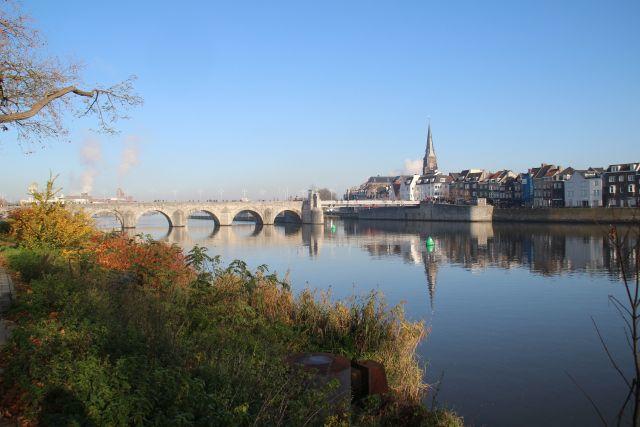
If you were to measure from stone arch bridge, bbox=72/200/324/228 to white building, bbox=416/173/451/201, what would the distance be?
45.0m

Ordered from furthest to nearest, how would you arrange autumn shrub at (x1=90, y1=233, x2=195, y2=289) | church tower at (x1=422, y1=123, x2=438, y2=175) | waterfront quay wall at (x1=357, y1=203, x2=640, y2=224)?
church tower at (x1=422, y1=123, x2=438, y2=175), waterfront quay wall at (x1=357, y1=203, x2=640, y2=224), autumn shrub at (x1=90, y1=233, x2=195, y2=289)

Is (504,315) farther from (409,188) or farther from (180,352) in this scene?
(409,188)

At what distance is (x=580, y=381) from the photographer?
44.2ft

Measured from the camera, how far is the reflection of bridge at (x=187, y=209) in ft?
295

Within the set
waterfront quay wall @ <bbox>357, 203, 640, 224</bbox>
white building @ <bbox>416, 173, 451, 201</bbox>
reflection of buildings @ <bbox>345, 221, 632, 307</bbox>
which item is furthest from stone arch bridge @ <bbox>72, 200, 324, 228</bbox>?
reflection of buildings @ <bbox>345, 221, 632, 307</bbox>

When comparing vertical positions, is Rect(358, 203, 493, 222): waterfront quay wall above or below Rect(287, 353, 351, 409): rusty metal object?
below

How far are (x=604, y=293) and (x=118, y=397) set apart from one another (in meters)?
26.3

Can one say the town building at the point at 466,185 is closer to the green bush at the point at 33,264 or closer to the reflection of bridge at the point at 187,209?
the reflection of bridge at the point at 187,209

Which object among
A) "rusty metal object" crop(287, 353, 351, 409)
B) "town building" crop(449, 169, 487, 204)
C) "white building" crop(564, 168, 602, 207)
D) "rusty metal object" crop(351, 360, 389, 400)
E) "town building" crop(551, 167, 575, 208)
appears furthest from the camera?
"town building" crop(449, 169, 487, 204)

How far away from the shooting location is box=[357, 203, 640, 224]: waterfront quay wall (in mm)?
79850

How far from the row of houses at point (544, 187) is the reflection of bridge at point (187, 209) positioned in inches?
1612

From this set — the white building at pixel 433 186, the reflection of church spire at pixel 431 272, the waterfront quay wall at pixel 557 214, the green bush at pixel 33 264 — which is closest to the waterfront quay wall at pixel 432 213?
the waterfront quay wall at pixel 557 214

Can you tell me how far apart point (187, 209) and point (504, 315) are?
83304 mm

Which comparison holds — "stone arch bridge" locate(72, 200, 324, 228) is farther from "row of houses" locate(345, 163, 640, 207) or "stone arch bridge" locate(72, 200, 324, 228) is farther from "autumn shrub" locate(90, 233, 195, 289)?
"autumn shrub" locate(90, 233, 195, 289)
